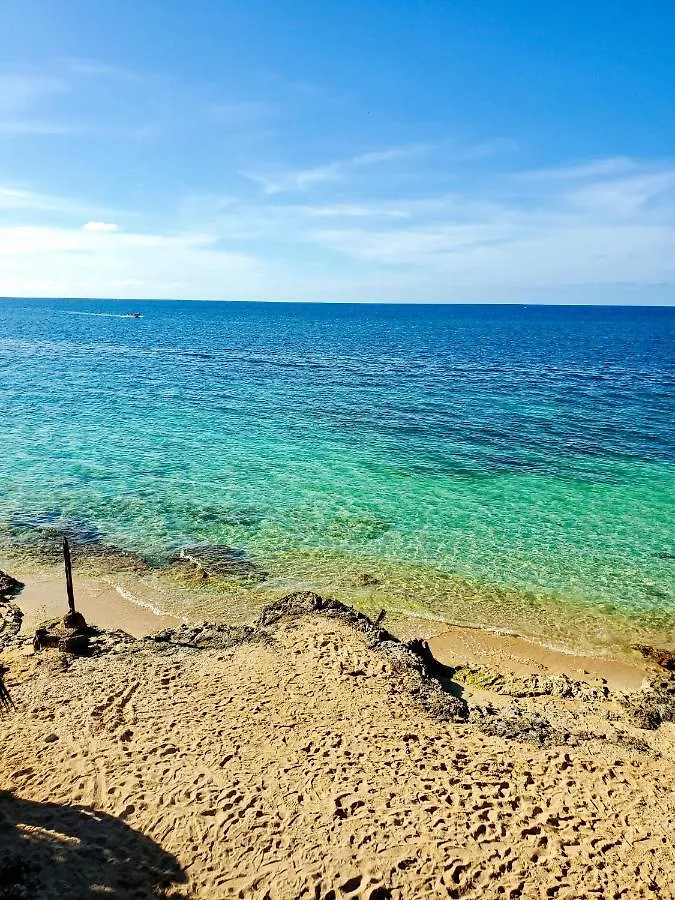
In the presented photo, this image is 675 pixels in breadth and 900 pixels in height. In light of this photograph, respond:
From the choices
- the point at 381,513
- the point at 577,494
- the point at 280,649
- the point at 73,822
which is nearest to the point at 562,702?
the point at 280,649

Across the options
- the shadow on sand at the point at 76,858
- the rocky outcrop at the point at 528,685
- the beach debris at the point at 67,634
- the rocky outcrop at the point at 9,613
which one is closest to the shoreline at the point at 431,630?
the rocky outcrop at the point at 9,613

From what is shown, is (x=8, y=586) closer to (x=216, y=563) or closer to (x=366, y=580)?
(x=216, y=563)

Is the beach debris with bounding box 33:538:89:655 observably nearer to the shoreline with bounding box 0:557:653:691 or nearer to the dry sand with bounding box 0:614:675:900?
the shoreline with bounding box 0:557:653:691

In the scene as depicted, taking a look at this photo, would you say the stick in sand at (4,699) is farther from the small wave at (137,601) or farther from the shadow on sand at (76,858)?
the small wave at (137,601)

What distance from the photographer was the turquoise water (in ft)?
73.0

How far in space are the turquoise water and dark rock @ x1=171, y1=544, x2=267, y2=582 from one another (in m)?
0.63

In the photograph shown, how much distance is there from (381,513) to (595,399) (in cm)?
3301

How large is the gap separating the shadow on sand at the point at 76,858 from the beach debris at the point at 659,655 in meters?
13.7

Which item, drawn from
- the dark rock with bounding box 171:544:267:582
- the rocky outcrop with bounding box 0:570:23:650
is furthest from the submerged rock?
the dark rock with bounding box 171:544:267:582

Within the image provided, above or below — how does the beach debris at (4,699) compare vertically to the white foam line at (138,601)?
above

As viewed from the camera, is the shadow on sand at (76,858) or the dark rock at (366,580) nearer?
the shadow on sand at (76,858)

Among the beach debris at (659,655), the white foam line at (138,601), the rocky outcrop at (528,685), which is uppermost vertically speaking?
the white foam line at (138,601)

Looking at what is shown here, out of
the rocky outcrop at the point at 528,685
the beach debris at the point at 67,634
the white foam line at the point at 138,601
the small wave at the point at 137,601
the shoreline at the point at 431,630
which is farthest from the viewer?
the small wave at the point at 137,601

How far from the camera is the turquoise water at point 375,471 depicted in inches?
877
